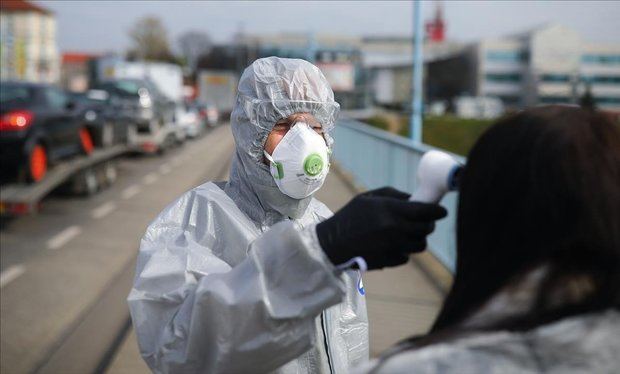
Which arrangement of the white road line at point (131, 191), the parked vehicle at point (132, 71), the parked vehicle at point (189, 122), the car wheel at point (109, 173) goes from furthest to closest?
1. the parked vehicle at point (132, 71)
2. the parked vehicle at point (189, 122)
3. the car wheel at point (109, 173)
4. the white road line at point (131, 191)

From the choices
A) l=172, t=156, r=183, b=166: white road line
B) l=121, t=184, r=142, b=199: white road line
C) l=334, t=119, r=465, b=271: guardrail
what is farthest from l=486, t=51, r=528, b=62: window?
l=121, t=184, r=142, b=199: white road line

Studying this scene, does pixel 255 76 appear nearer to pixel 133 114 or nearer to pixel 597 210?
pixel 597 210

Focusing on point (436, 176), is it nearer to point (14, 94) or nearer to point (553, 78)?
point (14, 94)

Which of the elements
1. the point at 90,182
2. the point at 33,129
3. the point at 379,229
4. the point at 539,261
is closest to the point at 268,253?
the point at 379,229

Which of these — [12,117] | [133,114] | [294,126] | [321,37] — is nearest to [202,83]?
[321,37]

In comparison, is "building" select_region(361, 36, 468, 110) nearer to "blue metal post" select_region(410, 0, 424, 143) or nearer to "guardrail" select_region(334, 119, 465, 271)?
"guardrail" select_region(334, 119, 465, 271)

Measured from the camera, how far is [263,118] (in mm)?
2062

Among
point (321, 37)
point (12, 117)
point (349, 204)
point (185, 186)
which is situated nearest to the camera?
point (349, 204)

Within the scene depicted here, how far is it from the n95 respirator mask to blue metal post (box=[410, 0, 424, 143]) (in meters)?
11.1

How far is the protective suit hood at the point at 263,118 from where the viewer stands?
6.68 feet

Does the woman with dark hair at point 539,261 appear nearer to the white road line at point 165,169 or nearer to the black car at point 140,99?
the white road line at point 165,169

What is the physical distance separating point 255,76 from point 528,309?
1249 mm

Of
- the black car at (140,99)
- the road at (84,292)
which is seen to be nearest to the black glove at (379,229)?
the road at (84,292)

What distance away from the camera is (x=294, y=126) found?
2115 millimetres
